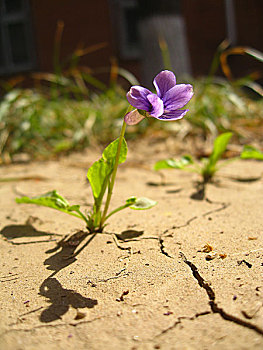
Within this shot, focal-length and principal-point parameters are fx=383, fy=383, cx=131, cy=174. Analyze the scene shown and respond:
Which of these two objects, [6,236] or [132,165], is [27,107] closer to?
[132,165]

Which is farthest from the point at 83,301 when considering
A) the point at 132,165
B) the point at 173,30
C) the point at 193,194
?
the point at 173,30

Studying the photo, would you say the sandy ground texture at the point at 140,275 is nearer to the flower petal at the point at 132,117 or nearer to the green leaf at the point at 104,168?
the green leaf at the point at 104,168

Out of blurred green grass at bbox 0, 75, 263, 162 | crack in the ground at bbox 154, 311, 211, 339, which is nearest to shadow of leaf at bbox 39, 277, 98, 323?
crack in the ground at bbox 154, 311, 211, 339

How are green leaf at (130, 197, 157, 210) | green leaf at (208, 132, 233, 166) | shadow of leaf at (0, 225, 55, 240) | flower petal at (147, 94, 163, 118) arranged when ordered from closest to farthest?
flower petal at (147, 94, 163, 118) → green leaf at (130, 197, 157, 210) → shadow of leaf at (0, 225, 55, 240) → green leaf at (208, 132, 233, 166)

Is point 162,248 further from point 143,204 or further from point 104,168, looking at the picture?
point 104,168

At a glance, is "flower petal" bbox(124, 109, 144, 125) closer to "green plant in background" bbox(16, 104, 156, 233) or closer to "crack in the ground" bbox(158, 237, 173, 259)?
"green plant in background" bbox(16, 104, 156, 233)

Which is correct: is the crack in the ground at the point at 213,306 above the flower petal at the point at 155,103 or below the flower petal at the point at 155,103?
below

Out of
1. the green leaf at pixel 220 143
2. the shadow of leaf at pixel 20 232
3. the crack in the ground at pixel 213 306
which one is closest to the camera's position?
the crack in the ground at pixel 213 306

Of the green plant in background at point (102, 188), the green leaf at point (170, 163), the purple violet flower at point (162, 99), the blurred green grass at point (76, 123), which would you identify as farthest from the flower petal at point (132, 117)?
the blurred green grass at point (76, 123)
